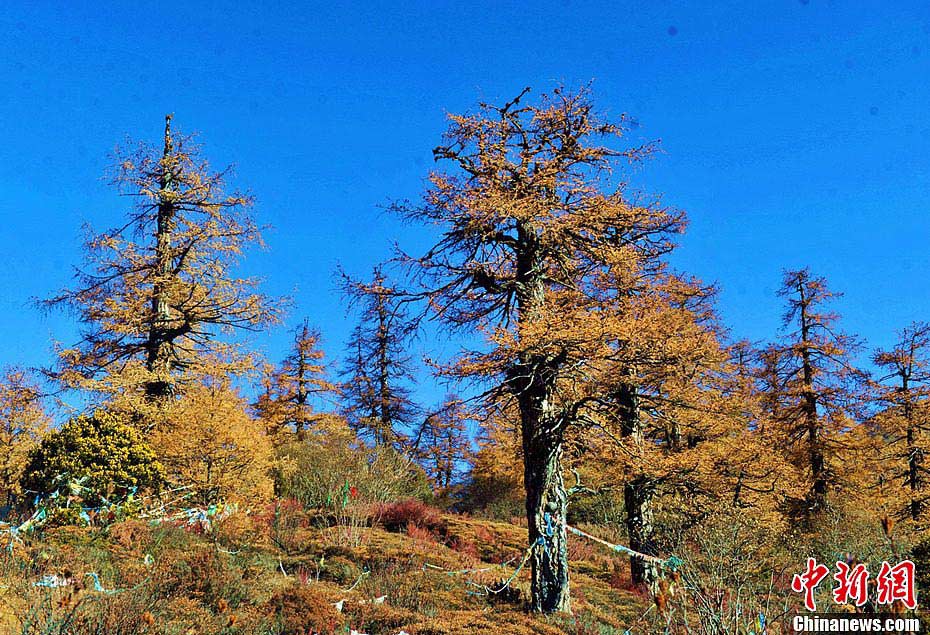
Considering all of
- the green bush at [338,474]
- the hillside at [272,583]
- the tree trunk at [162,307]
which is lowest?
the hillside at [272,583]

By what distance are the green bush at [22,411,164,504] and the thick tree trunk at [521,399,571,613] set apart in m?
8.10

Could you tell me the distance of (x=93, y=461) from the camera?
44.5 feet

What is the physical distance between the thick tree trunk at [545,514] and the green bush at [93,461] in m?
8.10

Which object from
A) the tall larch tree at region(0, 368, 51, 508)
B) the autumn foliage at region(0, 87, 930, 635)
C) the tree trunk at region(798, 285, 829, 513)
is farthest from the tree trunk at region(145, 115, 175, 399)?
the tree trunk at region(798, 285, 829, 513)

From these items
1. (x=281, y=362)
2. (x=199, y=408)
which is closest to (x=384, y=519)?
(x=199, y=408)

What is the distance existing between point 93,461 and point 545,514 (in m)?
9.12

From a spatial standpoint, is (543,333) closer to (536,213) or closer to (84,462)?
(536,213)

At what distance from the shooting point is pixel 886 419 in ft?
71.6

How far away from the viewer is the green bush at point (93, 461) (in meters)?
13.2

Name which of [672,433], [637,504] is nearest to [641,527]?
[637,504]

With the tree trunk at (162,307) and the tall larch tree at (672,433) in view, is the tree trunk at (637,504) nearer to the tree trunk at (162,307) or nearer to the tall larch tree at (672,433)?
the tall larch tree at (672,433)

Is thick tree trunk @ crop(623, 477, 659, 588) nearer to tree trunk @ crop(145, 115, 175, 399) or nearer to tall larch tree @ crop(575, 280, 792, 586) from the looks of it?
tall larch tree @ crop(575, 280, 792, 586)

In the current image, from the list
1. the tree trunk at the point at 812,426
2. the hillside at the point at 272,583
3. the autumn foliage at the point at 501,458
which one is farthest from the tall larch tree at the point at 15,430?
the tree trunk at the point at 812,426

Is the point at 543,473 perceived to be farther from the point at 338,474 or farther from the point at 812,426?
the point at 812,426
